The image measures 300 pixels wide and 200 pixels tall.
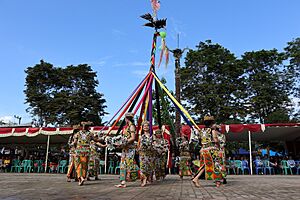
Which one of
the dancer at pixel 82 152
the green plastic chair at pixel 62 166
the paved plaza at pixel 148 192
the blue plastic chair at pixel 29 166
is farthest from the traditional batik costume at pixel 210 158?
the blue plastic chair at pixel 29 166

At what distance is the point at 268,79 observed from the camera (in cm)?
3016

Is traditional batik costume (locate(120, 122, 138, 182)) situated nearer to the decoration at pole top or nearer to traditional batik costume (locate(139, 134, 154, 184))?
traditional batik costume (locate(139, 134, 154, 184))

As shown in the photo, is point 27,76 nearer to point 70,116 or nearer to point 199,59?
point 70,116

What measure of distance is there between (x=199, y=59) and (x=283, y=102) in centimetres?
1016

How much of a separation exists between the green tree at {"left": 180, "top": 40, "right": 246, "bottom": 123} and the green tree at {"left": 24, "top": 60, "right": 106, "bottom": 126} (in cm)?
1097

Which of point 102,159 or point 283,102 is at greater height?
point 283,102

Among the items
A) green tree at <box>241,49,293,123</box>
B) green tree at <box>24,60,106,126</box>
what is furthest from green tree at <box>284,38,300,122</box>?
green tree at <box>24,60,106,126</box>

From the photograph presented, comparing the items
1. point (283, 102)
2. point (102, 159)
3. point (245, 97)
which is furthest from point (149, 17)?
point (283, 102)

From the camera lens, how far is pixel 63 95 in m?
33.1

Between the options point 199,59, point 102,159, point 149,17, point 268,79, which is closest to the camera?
point 149,17

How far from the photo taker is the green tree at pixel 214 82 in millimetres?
29922

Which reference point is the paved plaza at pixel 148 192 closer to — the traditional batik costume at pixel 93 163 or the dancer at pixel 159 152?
the dancer at pixel 159 152

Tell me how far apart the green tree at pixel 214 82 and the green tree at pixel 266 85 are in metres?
1.11

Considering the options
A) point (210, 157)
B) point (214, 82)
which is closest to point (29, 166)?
point (210, 157)
